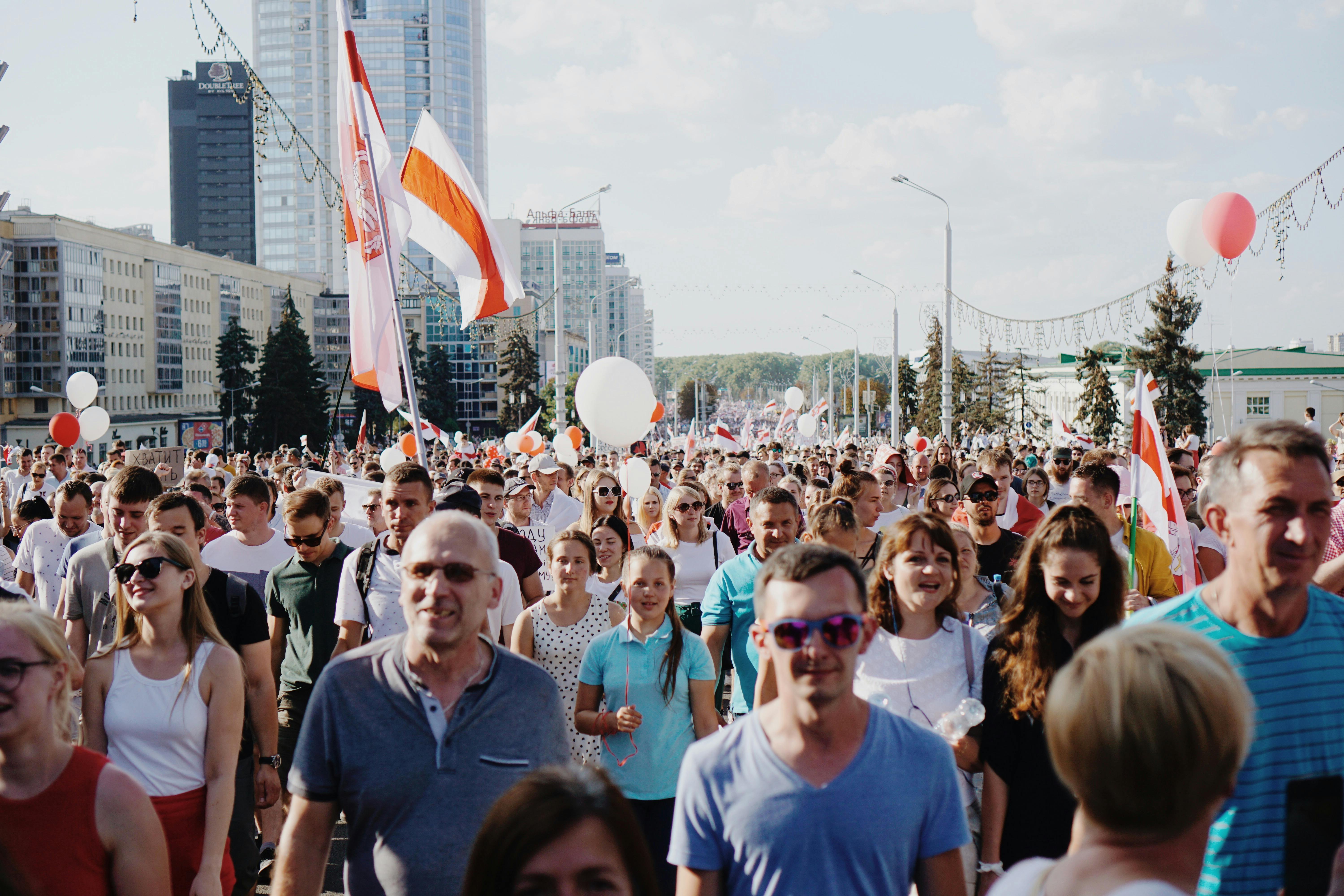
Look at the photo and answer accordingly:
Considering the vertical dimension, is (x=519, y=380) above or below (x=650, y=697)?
above

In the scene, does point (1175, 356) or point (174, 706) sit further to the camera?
point (1175, 356)

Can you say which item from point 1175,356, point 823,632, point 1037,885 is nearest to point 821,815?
point 823,632

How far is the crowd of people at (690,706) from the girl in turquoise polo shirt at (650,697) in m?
0.01

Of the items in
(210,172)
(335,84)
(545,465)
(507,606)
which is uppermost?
(335,84)

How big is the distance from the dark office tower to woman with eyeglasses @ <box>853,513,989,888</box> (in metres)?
191

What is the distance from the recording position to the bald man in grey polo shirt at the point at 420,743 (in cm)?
279

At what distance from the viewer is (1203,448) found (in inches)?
842

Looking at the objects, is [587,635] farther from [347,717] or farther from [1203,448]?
[1203,448]

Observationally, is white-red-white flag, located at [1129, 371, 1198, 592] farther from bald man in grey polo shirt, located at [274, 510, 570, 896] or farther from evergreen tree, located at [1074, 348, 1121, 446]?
evergreen tree, located at [1074, 348, 1121, 446]

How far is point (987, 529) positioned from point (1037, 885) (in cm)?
472

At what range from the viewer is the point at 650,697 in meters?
4.76

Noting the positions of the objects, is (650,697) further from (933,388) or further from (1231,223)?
(933,388)

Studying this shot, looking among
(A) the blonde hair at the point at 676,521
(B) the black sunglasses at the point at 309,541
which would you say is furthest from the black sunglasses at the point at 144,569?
(A) the blonde hair at the point at 676,521

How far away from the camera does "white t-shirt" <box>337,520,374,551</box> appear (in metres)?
7.12
